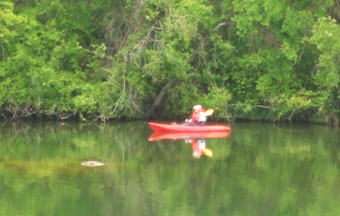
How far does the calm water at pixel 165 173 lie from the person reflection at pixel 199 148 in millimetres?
199

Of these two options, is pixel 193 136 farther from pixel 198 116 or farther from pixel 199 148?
pixel 199 148

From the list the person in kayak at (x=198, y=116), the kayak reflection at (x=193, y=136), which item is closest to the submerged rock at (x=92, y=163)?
the kayak reflection at (x=193, y=136)

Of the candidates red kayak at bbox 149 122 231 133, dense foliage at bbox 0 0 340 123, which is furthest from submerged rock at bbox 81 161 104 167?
dense foliage at bbox 0 0 340 123

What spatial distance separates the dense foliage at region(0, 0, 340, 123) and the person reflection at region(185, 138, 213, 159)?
3.41 metres

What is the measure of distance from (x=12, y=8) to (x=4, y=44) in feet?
4.63

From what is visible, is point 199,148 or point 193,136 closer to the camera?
point 199,148

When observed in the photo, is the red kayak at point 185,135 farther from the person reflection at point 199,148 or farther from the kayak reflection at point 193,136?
the person reflection at point 199,148

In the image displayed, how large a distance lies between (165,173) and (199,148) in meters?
4.35

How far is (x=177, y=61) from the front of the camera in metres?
26.8

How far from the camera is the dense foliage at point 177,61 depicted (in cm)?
2712

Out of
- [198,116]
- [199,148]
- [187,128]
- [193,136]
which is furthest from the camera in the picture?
[198,116]

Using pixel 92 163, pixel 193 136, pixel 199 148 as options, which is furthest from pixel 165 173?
pixel 193 136

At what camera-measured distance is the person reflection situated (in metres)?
21.6

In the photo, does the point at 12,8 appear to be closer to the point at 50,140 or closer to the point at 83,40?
the point at 83,40
